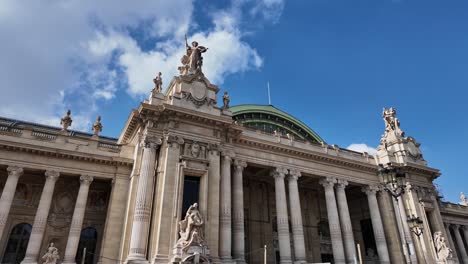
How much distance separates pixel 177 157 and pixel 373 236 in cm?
2363

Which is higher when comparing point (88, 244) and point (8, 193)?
point (8, 193)

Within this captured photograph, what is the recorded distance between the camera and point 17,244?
24.2 metres

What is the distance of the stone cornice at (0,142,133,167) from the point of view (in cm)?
2350

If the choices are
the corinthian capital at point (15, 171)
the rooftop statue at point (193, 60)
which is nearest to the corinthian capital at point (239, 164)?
the rooftop statue at point (193, 60)

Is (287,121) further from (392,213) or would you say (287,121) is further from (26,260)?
→ (26,260)

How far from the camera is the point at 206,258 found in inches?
813

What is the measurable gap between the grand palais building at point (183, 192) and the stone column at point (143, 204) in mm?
66

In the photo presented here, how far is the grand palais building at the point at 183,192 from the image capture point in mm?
21906

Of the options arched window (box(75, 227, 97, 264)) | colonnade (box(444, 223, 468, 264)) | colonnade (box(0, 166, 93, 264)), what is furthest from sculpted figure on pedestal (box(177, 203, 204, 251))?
colonnade (box(444, 223, 468, 264))

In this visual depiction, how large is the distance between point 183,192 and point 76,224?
25.5 feet

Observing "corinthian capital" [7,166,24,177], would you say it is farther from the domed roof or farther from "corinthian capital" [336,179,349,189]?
"corinthian capital" [336,179,349,189]

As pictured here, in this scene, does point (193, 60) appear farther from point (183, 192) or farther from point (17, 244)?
point (17, 244)

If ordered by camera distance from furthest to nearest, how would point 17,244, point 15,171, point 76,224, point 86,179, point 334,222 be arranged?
1. point 334,222
2. point 86,179
3. point 17,244
4. point 76,224
5. point 15,171

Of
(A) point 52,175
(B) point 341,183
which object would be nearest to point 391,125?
(B) point 341,183
